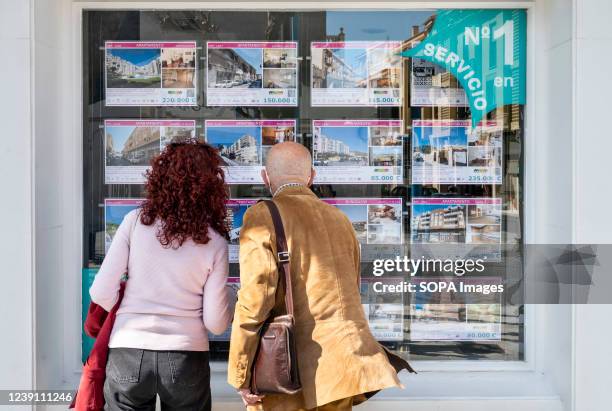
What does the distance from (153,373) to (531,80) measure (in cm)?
299

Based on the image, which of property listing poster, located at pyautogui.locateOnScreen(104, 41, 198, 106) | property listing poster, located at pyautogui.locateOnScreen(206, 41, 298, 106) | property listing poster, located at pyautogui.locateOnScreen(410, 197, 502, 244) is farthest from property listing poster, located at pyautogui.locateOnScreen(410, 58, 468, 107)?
property listing poster, located at pyautogui.locateOnScreen(104, 41, 198, 106)

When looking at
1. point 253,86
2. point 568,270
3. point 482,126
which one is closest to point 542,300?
point 568,270

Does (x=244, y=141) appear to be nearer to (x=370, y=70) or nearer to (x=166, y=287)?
(x=370, y=70)

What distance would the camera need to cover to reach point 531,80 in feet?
14.7

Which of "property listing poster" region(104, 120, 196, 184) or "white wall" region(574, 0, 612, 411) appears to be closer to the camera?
"white wall" region(574, 0, 612, 411)

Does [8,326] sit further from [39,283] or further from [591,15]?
[591,15]

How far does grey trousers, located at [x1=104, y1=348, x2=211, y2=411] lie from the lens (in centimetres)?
305

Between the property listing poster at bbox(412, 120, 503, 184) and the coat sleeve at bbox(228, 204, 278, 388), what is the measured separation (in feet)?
6.24

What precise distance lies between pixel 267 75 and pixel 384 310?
173 cm

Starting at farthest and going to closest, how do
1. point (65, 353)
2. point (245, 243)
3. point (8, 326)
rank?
point (65, 353) → point (8, 326) → point (245, 243)

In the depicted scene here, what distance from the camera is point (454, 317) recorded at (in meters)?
4.61

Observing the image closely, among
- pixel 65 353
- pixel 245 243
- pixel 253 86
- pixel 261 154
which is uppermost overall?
pixel 253 86

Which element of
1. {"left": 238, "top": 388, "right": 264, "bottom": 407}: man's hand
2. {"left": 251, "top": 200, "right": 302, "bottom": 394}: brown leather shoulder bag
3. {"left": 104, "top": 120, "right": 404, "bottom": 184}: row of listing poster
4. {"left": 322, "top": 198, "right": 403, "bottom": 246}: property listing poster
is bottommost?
{"left": 238, "top": 388, "right": 264, "bottom": 407}: man's hand

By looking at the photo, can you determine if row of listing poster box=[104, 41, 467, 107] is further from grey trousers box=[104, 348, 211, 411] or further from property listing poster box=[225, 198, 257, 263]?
grey trousers box=[104, 348, 211, 411]
